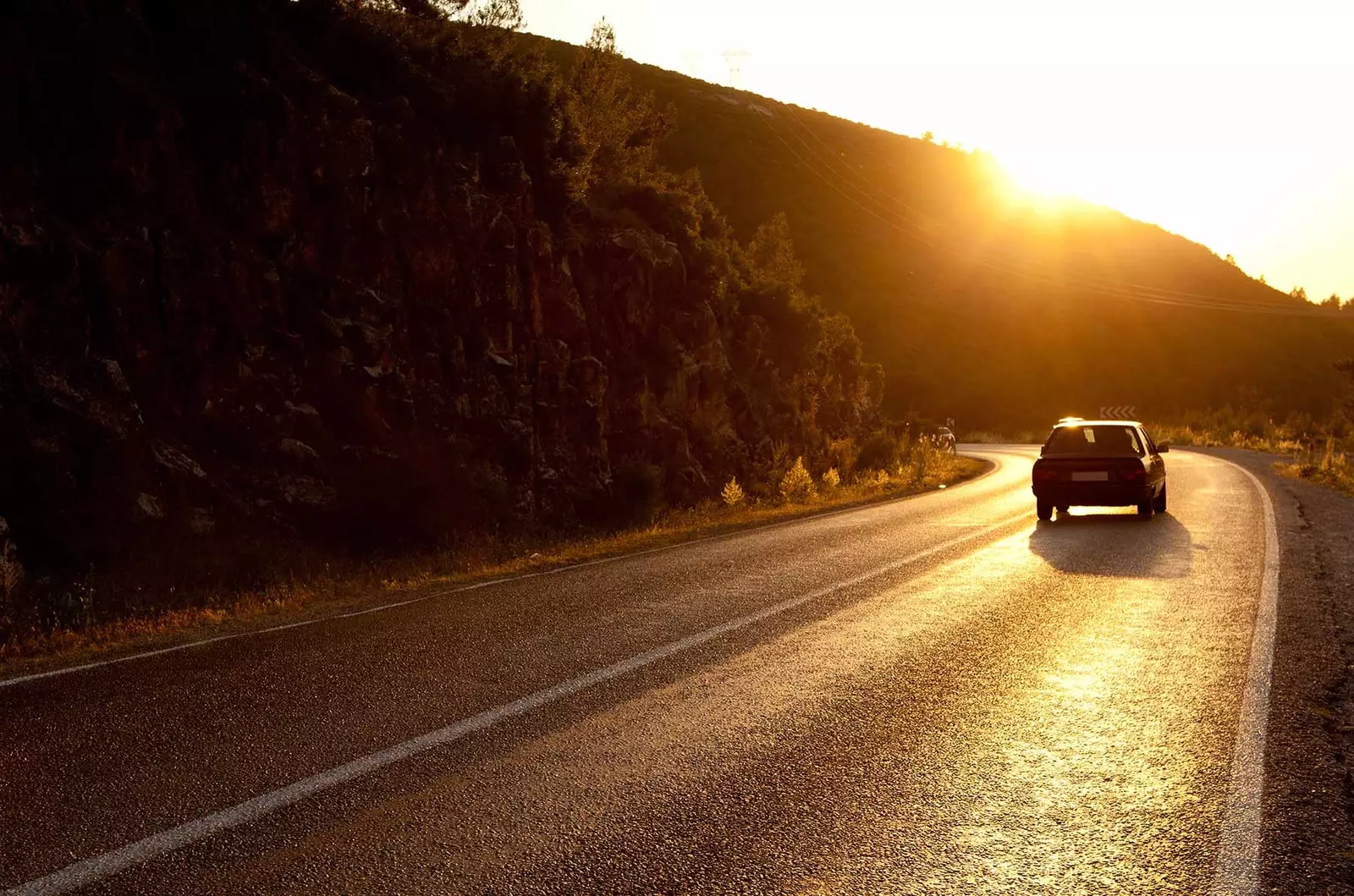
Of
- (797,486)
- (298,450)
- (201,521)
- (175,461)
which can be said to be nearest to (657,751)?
(201,521)

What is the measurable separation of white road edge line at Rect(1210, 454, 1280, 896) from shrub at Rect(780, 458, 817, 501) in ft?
51.9

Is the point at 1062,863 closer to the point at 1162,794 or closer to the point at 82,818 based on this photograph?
the point at 1162,794

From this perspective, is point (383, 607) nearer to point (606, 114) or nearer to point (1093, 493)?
point (1093, 493)

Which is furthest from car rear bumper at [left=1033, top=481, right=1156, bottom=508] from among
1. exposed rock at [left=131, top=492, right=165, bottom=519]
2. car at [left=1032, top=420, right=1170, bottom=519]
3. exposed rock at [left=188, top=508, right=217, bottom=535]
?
exposed rock at [left=131, top=492, right=165, bottom=519]

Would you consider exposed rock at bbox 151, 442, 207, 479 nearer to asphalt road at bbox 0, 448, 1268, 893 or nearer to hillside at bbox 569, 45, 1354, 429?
asphalt road at bbox 0, 448, 1268, 893

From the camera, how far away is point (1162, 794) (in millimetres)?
4230

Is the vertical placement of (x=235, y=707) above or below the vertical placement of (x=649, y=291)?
below

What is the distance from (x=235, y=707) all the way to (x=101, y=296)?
30.8 ft

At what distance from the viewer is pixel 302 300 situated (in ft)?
50.9

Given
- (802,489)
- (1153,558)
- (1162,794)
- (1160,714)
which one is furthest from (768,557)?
(802,489)

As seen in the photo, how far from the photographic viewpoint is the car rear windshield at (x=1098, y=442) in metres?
16.4

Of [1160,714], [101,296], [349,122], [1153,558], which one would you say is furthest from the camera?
[349,122]

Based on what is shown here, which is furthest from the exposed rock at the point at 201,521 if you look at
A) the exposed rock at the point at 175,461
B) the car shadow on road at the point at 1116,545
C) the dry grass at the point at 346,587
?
the car shadow on road at the point at 1116,545

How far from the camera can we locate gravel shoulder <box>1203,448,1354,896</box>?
11.7 feet
